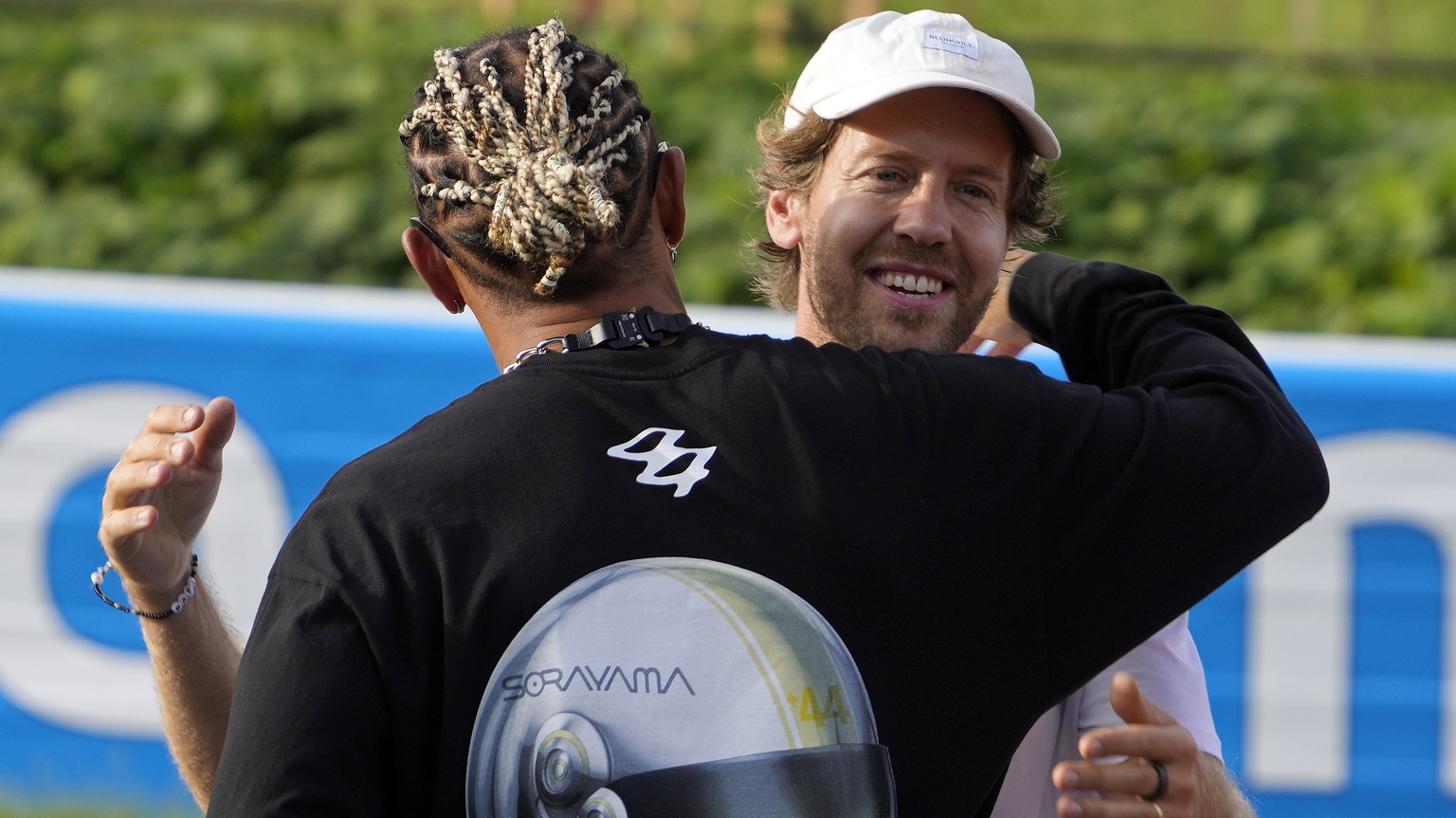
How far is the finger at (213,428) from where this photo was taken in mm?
1809

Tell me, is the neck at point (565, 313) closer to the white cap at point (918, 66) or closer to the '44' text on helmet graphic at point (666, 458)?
the '44' text on helmet graphic at point (666, 458)

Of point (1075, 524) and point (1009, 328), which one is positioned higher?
point (1009, 328)

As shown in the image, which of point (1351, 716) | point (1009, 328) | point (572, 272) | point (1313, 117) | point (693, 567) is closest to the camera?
point (693, 567)

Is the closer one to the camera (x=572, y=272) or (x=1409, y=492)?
(x=572, y=272)

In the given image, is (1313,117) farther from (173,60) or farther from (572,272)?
(572,272)

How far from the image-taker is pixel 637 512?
149 cm

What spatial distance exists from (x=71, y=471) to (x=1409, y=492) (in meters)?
3.50

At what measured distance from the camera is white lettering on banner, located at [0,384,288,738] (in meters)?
3.90

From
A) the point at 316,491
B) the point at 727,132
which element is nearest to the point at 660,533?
the point at 316,491

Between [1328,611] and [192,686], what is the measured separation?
9.53ft

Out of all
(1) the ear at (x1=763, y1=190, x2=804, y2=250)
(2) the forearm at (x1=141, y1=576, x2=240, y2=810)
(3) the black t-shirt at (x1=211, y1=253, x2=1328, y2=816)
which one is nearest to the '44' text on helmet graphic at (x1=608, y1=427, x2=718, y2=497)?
(3) the black t-shirt at (x1=211, y1=253, x2=1328, y2=816)

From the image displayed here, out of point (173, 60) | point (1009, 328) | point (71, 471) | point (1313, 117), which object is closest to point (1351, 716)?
point (1009, 328)

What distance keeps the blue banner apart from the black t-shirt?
7.55 ft

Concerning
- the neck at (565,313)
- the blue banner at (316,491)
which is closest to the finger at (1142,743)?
the neck at (565,313)
